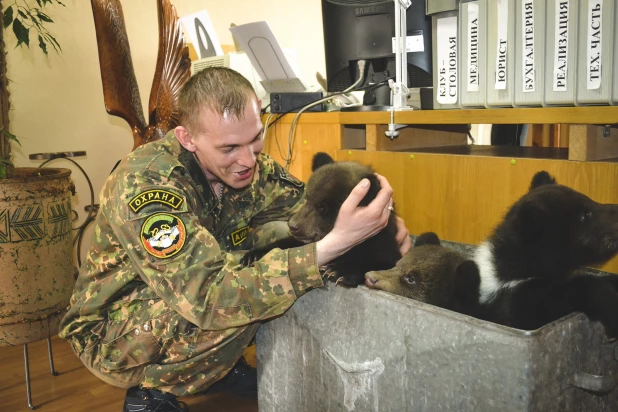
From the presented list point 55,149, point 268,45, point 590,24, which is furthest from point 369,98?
point 55,149

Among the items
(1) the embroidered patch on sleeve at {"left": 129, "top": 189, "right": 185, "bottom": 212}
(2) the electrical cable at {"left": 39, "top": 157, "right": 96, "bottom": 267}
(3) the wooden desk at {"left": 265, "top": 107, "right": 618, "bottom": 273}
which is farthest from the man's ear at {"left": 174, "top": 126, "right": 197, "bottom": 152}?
(2) the electrical cable at {"left": 39, "top": 157, "right": 96, "bottom": 267}

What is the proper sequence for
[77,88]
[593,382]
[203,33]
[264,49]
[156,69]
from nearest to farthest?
1. [593,382]
2. [264,49]
3. [156,69]
4. [203,33]
5. [77,88]

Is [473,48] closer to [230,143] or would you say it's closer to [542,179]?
[542,179]

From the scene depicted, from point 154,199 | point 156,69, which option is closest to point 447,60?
point 154,199

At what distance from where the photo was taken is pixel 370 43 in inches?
106

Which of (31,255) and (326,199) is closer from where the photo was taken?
(326,199)

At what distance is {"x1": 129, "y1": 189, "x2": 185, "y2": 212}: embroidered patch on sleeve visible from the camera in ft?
5.46

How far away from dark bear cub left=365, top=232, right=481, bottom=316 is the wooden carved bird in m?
1.90

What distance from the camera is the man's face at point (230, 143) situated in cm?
180

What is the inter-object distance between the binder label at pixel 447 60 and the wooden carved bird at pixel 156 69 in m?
1.52

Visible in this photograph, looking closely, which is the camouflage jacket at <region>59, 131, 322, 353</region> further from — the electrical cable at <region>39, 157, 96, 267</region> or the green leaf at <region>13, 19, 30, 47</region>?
the electrical cable at <region>39, 157, 96, 267</region>

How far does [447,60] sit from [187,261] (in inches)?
47.4

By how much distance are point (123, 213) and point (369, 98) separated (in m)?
1.38

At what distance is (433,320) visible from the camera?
1.25m
